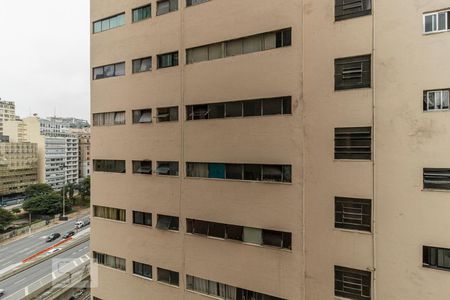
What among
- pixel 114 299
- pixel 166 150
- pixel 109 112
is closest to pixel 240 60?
pixel 166 150

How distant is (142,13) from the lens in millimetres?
14078

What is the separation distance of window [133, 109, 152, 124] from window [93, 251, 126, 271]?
25.1ft

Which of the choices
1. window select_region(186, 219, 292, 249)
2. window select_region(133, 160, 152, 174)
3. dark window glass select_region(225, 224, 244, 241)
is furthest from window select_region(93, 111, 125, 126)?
dark window glass select_region(225, 224, 244, 241)

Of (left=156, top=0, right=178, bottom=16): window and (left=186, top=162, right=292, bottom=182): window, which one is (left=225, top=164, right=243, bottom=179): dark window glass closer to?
(left=186, top=162, right=292, bottom=182): window

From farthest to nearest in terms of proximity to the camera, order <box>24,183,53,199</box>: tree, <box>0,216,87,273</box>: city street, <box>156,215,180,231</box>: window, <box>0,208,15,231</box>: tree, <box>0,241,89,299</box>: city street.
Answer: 1. <box>24,183,53,199</box>: tree
2. <box>0,208,15,231</box>: tree
3. <box>0,216,87,273</box>: city street
4. <box>0,241,89,299</box>: city street
5. <box>156,215,180,231</box>: window

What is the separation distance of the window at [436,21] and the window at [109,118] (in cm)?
1375

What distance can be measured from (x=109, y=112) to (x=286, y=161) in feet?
34.6

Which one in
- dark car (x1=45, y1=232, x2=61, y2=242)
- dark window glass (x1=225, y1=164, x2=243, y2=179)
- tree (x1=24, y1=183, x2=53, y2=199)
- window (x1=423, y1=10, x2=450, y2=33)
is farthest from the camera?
tree (x1=24, y1=183, x2=53, y2=199)

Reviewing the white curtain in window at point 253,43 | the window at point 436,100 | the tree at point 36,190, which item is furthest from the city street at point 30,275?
the window at point 436,100

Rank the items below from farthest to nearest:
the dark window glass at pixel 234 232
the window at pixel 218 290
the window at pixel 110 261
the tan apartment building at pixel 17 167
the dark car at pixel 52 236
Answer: the tan apartment building at pixel 17 167 → the dark car at pixel 52 236 → the window at pixel 110 261 → the dark window glass at pixel 234 232 → the window at pixel 218 290

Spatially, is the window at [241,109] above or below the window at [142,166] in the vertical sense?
above

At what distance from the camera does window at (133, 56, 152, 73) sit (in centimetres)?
1386

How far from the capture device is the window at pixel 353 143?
933 cm

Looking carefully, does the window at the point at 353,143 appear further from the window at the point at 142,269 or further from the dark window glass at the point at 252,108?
the window at the point at 142,269
